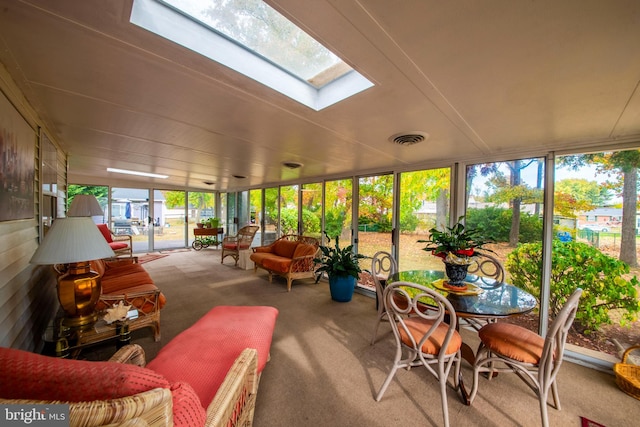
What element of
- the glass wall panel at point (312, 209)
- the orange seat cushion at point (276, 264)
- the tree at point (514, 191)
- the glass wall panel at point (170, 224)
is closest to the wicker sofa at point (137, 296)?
the orange seat cushion at point (276, 264)

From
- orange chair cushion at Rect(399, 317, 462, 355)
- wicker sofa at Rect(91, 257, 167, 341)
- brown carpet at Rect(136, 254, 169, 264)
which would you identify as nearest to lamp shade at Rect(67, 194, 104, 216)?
wicker sofa at Rect(91, 257, 167, 341)

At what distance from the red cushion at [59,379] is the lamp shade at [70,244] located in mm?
1348

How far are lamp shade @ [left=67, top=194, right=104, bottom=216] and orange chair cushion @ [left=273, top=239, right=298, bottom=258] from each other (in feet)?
10.5

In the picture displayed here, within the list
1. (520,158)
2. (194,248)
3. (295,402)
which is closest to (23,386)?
(295,402)

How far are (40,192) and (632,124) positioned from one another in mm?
4978

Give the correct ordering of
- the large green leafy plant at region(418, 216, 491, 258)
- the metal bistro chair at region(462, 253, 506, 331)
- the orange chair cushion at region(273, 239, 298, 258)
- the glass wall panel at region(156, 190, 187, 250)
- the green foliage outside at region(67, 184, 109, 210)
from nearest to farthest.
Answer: the large green leafy plant at region(418, 216, 491, 258), the metal bistro chair at region(462, 253, 506, 331), the orange chair cushion at region(273, 239, 298, 258), the green foliage outside at region(67, 184, 109, 210), the glass wall panel at region(156, 190, 187, 250)

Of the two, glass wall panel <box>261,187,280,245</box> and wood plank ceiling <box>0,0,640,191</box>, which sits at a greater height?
wood plank ceiling <box>0,0,640,191</box>

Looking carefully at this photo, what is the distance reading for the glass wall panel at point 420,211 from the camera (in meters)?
3.29

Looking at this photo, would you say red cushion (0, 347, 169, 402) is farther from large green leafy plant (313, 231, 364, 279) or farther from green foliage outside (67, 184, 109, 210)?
green foliage outside (67, 184, 109, 210)

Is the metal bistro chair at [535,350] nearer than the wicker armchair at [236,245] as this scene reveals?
Yes

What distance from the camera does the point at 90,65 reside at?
4.01 feet

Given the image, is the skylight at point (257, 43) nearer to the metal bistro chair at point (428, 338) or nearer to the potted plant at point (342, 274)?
the metal bistro chair at point (428, 338)

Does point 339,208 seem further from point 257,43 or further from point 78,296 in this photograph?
point 78,296

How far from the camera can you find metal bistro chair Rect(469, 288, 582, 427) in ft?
4.58
